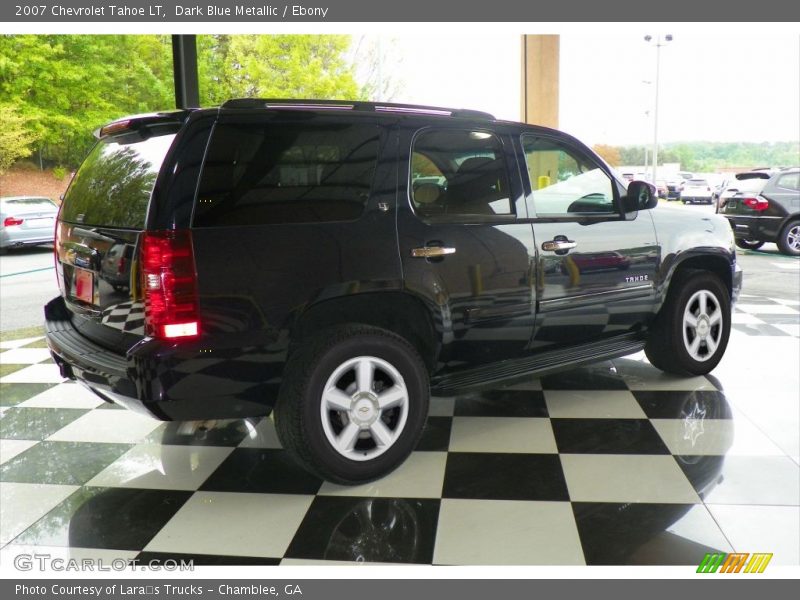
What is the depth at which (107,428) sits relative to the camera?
3.18 meters

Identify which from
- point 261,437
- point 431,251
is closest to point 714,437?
point 431,251

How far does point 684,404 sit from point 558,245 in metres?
1.11

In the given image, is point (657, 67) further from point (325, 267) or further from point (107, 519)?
point (107, 519)

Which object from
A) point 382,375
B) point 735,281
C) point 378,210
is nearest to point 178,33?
point 378,210

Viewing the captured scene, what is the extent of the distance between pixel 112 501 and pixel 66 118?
5391 millimetres

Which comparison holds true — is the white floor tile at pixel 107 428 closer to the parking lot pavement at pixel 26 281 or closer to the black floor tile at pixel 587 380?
the black floor tile at pixel 587 380

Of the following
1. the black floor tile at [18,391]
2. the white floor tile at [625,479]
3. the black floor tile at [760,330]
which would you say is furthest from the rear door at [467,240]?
the black floor tile at [760,330]

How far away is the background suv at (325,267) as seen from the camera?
7.02ft

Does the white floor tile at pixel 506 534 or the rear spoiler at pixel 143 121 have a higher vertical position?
the rear spoiler at pixel 143 121

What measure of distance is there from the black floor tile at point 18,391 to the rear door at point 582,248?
2.81m

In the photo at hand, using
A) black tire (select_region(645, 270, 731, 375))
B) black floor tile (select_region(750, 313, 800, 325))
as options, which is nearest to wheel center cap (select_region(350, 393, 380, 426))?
black tire (select_region(645, 270, 731, 375))

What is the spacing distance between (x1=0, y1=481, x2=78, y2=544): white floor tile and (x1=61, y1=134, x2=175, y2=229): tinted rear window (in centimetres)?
102

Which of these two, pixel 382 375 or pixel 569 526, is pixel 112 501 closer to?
pixel 382 375

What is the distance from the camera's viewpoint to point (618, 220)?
3.28 metres
